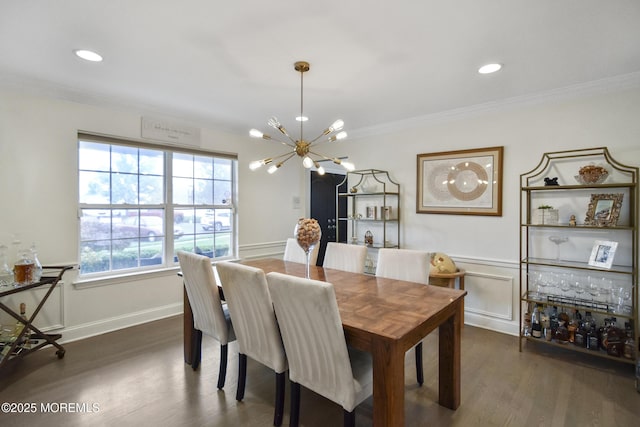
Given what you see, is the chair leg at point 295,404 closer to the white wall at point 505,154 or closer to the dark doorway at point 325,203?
the white wall at point 505,154

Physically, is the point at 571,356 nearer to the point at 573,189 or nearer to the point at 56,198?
the point at 573,189

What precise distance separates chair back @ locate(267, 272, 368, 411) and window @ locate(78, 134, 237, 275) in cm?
260

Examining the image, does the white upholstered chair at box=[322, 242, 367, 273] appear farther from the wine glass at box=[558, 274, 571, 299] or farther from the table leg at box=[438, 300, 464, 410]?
the wine glass at box=[558, 274, 571, 299]

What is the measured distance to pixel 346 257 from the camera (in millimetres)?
3080

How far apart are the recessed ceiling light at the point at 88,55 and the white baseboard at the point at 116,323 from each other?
2442mm

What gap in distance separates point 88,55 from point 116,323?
8.39 feet

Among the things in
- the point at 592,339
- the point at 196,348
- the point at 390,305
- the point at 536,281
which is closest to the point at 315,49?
the point at 390,305

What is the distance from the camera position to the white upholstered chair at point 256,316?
182 centimetres

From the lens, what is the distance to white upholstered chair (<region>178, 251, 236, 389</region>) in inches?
86.4

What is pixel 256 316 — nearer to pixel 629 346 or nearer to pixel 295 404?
pixel 295 404

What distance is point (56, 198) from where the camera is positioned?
297 centimetres

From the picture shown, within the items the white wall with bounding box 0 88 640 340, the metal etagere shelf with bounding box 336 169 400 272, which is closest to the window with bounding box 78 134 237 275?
the white wall with bounding box 0 88 640 340

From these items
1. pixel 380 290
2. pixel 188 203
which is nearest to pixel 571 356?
pixel 380 290

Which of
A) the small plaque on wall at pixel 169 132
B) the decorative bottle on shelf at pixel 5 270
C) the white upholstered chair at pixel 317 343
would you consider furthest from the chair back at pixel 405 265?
the decorative bottle on shelf at pixel 5 270
